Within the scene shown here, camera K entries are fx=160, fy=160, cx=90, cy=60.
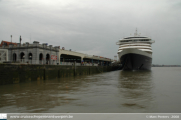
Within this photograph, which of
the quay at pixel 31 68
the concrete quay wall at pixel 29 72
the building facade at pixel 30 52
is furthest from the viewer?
the building facade at pixel 30 52

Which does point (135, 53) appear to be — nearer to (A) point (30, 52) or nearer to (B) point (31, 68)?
(A) point (30, 52)

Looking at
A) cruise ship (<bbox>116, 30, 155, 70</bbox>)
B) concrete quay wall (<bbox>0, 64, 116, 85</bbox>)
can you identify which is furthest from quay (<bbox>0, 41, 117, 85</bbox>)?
cruise ship (<bbox>116, 30, 155, 70</bbox>)

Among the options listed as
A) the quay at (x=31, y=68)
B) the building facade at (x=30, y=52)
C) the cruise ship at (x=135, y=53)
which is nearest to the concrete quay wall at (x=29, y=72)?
the quay at (x=31, y=68)

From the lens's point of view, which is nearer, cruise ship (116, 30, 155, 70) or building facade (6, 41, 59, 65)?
building facade (6, 41, 59, 65)

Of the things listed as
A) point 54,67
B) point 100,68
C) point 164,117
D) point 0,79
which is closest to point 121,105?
point 164,117

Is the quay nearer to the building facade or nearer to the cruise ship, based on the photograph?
the building facade

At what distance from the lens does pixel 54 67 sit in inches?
934

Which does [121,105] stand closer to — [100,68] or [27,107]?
[27,107]

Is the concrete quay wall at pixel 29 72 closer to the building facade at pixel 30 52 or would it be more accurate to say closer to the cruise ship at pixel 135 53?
the building facade at pixel 30 52

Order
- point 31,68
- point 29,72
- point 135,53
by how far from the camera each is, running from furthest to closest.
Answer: point 135,53, point 31,68, point 29,72

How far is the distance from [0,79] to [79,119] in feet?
37.2

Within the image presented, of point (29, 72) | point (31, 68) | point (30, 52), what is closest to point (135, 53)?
point (30, 52)

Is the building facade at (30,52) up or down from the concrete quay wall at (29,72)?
up

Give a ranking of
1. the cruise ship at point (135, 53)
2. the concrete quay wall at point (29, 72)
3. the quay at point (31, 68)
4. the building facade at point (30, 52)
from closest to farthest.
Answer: the concrete quay wall at point (29, 72) → the quay at point (31, 68) → the building facade at point (30, 52) → the cruise ship at point (135, 53)
